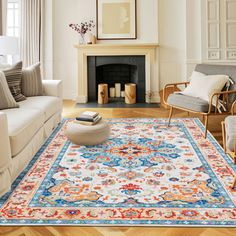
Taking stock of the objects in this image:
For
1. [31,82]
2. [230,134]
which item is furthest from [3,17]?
[230,134]

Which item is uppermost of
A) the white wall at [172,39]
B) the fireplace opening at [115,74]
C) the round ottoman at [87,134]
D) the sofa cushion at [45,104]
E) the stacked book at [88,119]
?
the white wall at [172,39]

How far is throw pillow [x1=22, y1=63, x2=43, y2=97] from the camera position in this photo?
490cm

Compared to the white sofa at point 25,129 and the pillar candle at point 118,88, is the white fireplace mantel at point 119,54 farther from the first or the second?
the white sofa at point 25,129

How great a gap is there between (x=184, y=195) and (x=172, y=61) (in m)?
4.99

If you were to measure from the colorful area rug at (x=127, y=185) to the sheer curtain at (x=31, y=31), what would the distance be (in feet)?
10.9

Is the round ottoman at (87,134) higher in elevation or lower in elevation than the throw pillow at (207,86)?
lower

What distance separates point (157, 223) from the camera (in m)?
2.40

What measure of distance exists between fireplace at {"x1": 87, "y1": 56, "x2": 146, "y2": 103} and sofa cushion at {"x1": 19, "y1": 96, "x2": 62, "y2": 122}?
2.49m

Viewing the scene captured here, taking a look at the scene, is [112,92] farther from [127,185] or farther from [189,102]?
[127,185]

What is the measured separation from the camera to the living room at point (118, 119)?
8.48 ft

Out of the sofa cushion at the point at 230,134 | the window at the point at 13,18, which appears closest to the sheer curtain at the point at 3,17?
the window at the point at 13,18

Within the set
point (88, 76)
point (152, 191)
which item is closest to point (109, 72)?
point (88, 76)

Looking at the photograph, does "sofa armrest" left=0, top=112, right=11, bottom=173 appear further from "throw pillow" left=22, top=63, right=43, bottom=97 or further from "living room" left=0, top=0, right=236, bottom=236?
"throw pillow" left=22, top=63, right=43, bottom=97

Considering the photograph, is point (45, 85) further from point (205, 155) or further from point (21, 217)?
point (21, 217)
